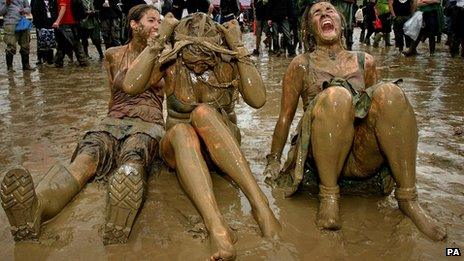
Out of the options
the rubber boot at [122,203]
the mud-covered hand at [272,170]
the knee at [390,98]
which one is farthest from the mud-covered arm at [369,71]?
the rubber boot at [122,203]

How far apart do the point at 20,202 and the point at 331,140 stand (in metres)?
1.49

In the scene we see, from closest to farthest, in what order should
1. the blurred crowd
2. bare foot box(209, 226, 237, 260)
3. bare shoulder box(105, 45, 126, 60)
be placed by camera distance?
bare foot box(209, 226, 237, 260)
bare shoulder box(105, 45, 126, 60)
the blurred crowd

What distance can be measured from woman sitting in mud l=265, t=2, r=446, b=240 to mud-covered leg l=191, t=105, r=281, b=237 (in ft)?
0.91

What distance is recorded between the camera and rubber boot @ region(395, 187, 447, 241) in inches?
84.9

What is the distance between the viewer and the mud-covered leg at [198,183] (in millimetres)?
2021

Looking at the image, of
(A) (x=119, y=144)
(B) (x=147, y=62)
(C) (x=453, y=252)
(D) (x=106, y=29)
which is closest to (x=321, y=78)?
(B) (x=147, y=62)

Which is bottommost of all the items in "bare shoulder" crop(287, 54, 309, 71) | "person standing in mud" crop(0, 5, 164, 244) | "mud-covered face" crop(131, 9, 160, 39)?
"person standing in mud" crop(0, 5, 164, 244)

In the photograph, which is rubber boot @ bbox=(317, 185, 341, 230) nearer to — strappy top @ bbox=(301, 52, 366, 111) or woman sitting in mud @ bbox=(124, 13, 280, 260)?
woman sitting in mud @ bbox=(124, 13, 280, 260)

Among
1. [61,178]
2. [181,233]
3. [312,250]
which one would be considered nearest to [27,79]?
[61,178]

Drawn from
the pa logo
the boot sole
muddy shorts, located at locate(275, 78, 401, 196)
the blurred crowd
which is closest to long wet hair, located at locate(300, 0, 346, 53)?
muddy shorts, located at locate(275, 78, 401, 196)

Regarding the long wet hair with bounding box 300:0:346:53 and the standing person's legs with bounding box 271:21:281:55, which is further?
the standing person's legs with bounding box 271:21:281:55

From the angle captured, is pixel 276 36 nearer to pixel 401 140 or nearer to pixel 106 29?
pixel 106 29

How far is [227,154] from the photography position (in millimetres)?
2393

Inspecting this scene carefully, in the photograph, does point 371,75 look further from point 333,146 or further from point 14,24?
point 14,24
